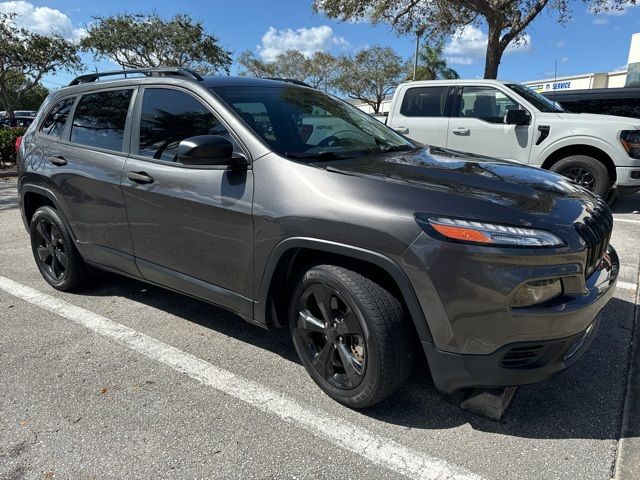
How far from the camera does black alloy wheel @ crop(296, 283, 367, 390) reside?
2551 mm

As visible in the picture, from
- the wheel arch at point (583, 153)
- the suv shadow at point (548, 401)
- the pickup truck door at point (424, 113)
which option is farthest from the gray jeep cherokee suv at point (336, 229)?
the wheel arch at point (583, 153)

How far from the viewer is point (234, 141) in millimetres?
2900

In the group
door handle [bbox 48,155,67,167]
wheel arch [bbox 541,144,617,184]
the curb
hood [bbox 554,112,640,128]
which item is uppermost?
door handle [bbox 48,155,67,167]

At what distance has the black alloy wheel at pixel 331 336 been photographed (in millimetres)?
2551

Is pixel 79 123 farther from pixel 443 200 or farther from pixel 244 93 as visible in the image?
pixel 443 200

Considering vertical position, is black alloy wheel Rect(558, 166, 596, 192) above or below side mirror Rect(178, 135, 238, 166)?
below

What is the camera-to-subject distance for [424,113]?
8242mm

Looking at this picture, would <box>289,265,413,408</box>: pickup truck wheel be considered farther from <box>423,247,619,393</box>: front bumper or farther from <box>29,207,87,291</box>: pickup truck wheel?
<box>29,207,87,291</box>: pickup truck wheel

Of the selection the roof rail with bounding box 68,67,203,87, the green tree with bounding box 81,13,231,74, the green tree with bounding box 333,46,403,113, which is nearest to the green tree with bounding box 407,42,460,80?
the green tree with bounding box 333,46,403,113

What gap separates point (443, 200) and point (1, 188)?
1120cm

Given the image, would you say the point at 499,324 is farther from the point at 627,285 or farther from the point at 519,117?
the point at 519,117

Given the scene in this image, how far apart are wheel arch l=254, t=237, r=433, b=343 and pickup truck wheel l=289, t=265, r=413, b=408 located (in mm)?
73

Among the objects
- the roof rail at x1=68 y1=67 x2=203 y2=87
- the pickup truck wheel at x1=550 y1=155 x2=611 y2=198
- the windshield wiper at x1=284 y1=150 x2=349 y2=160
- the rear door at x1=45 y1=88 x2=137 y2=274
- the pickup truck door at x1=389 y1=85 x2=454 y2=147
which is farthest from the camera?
the pickup truck door at x1=389 y1=85 x2=454 y2=147

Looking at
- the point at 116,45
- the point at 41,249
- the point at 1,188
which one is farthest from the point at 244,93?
the point at 116,45
